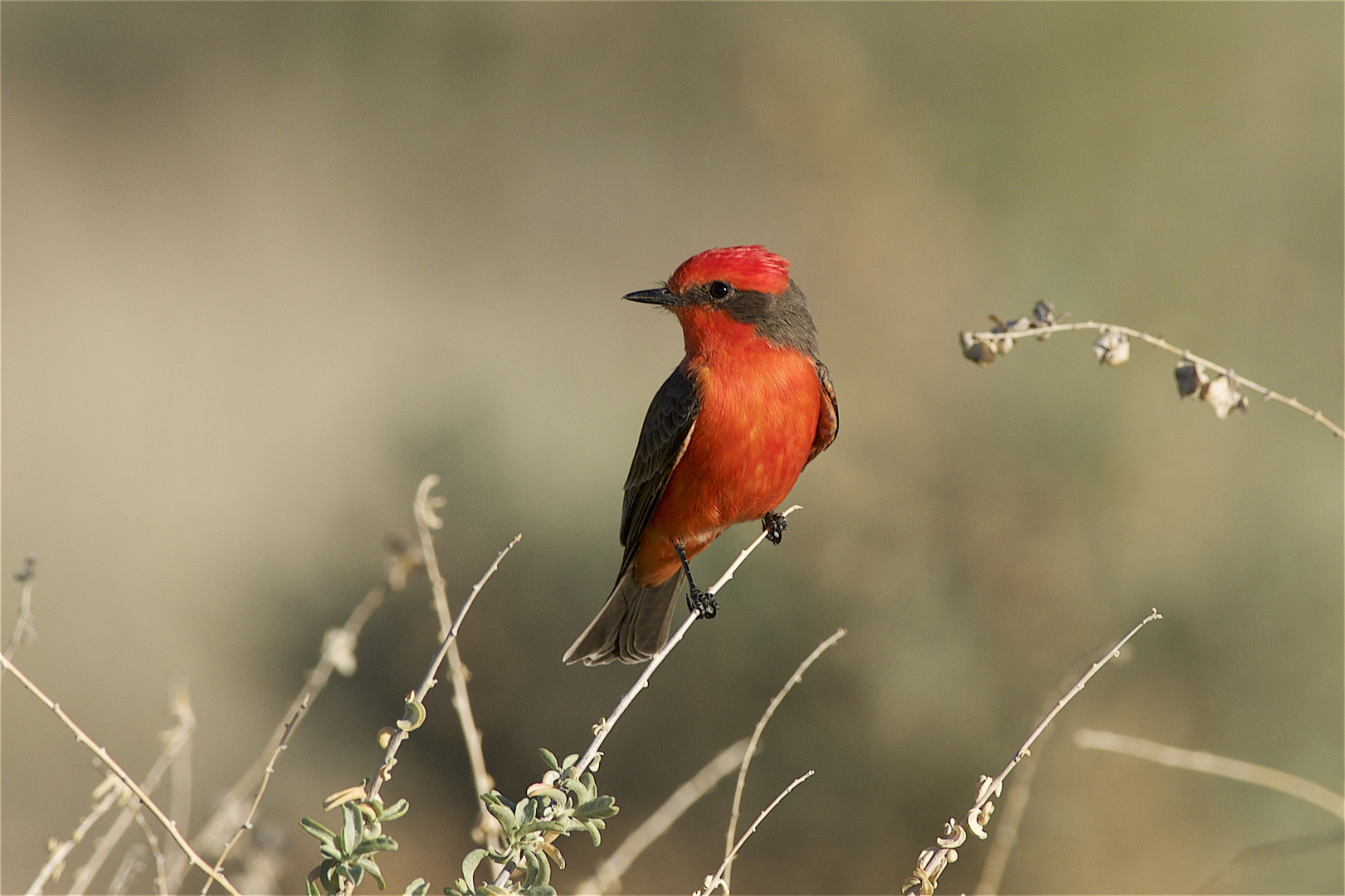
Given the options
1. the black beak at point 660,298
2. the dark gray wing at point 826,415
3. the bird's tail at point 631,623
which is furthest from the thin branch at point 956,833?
the bird's tail at point 631,623

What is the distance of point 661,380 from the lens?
10195 millimetres

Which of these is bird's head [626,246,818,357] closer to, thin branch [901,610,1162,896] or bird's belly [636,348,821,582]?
bird's belly [636,348,821,582]

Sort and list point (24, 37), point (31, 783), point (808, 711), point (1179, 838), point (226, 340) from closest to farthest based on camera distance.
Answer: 1. point (1179, 838)
2. point (808, 711)
3. point (31, 783)
4. point (226, 340)
5. point (24, 37)

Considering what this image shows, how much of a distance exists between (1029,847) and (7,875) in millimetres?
6588

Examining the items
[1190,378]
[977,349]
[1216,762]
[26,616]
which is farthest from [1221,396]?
[26,616]

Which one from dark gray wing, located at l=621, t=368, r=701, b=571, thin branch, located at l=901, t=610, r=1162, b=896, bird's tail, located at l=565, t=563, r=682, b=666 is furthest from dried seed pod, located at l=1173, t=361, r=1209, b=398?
bird's tail, located at l=565, t=563, r=682, b=666

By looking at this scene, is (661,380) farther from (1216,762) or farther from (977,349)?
(977,349)

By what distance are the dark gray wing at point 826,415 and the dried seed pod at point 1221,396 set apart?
135 cm

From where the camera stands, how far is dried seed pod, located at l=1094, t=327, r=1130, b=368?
8.38ft

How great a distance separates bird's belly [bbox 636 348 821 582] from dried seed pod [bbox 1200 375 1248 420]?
4.48 ft

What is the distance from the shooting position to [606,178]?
14.4 m

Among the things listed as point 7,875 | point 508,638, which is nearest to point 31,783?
point 7,875

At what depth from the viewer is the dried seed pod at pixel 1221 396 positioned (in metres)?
2.51

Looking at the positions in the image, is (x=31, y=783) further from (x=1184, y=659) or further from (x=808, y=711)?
(x=1184, y=659)
